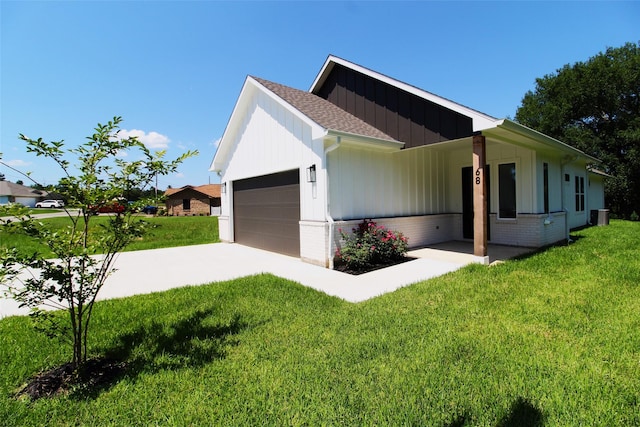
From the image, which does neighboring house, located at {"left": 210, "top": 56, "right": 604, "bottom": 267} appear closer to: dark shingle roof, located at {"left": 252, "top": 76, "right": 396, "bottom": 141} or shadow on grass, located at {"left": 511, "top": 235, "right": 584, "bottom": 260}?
dark shingle roof, located at {"left": 252, "top": 76, "right": 396, "bottom": 141}

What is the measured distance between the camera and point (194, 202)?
1578 inches

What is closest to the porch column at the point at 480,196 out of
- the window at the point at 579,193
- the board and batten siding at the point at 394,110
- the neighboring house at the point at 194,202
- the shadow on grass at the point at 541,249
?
the board and batten siding at the point at 394,110

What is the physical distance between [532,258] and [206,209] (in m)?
38.3

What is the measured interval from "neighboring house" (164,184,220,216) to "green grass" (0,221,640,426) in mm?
36519

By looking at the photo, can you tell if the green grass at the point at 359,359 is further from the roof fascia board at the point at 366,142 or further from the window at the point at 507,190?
the window at the point at 507,190

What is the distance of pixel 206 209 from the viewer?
39.6m

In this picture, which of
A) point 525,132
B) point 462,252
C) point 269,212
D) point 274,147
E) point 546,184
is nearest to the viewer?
point 525,132

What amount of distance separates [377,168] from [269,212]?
3.86 metres

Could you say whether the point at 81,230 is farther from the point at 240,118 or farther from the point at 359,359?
the point at 240,118

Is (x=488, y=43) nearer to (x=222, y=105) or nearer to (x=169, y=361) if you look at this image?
(x=222, y=105)

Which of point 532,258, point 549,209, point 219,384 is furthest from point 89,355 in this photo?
point 549,209

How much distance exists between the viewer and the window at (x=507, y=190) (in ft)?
30.3

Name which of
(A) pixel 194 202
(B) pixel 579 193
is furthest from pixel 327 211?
(A) pixel 194 202

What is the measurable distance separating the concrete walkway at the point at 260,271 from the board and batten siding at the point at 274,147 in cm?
175
